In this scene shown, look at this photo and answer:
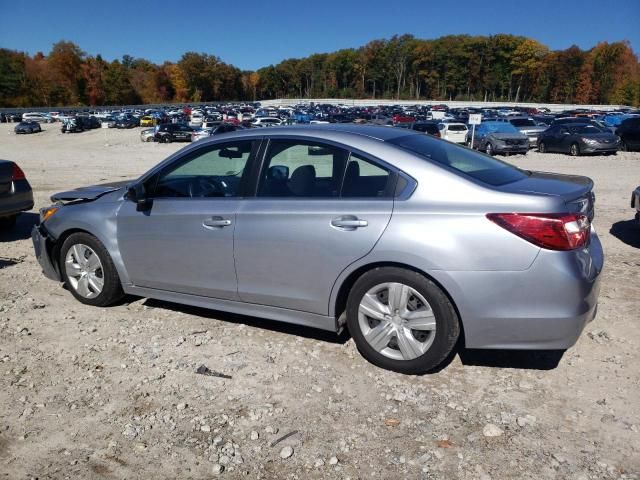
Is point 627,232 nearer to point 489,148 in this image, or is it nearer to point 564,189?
point 564,189

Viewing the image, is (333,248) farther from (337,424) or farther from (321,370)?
(337,424)

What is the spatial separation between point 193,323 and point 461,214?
8.33 ft

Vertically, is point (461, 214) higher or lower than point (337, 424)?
higher

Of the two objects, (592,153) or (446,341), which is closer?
(446,341)

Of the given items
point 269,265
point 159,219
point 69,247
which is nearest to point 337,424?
point 269,265

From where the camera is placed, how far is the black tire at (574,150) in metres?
23.3

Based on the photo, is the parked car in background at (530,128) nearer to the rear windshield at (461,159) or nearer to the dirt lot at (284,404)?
the dirt lot at (284,404)

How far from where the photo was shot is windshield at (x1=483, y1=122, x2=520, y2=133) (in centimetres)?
2488

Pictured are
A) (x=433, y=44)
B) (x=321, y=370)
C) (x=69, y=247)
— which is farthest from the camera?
(x=433, y=44)

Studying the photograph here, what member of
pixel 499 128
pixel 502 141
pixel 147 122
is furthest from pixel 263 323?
pixel 147 122

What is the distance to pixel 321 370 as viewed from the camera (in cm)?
379

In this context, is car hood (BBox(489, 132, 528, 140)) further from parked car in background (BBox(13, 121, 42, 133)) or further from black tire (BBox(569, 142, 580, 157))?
parked car in background (BBox(13, 121, 42, 133))

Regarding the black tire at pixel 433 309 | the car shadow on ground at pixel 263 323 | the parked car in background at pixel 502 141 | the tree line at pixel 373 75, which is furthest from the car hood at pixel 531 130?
the tree line at pixel 373 75

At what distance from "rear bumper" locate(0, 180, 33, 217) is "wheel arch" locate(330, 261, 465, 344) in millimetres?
6006
